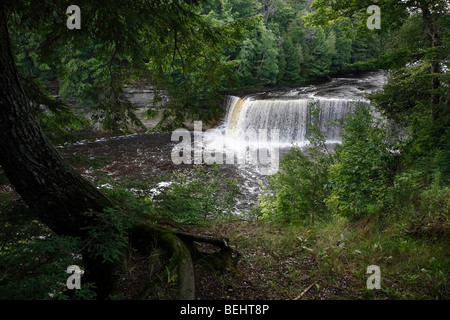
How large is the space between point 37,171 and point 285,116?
55.3 feet

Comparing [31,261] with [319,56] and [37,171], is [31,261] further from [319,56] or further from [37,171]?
[319,56]

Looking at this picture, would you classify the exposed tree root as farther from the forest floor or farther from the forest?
the forest floor

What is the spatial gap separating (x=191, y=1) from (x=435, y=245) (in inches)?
163

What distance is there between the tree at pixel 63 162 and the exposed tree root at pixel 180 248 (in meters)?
0.01

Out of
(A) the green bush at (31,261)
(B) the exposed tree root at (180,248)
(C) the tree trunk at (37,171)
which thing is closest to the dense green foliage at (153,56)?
(C) the tree trunk at (37,171)

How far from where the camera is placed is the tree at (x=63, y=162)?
2410 mm

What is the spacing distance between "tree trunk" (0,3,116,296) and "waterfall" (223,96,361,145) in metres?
15.5

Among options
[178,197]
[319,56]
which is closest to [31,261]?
[178,197]

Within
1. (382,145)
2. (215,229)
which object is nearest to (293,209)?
(215,229)

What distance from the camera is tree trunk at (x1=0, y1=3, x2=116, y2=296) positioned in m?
2.37

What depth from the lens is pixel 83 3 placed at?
122 inches

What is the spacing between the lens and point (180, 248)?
117 inches

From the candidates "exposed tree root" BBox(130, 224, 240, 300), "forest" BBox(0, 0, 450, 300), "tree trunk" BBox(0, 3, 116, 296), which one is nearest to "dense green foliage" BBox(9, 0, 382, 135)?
"forest" BBox(0, 0, 450, 300)
